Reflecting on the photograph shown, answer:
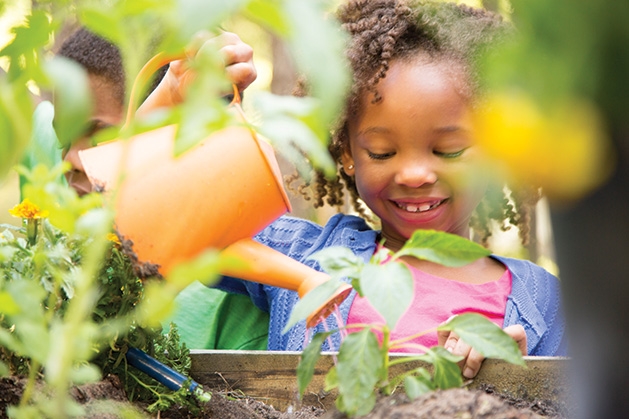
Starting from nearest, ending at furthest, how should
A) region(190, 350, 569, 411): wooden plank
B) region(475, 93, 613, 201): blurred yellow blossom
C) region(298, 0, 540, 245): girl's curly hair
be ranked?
region(475, 93, 613, 201): blurred yellow blossom → region(190, 350, 569, 411): wooden plank → region(298, 0, 540, 245): girl's curly hair

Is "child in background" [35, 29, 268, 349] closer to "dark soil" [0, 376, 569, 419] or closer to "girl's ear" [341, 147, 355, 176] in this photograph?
"dark soil" [0, 376, 569, 419]

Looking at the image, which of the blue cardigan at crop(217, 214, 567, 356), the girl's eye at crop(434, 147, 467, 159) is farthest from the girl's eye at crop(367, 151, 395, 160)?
the blue cardigan at crop(217, 214, 567, 356)

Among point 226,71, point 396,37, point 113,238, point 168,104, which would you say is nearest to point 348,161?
point 396,37

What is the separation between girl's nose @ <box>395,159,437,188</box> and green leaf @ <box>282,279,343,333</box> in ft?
3.02

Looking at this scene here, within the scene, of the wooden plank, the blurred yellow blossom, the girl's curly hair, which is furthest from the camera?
the girl's curly hair

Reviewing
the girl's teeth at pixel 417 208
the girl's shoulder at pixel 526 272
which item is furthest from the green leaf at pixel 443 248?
the girl's shoulder at pixel 526 272

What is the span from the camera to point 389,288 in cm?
61

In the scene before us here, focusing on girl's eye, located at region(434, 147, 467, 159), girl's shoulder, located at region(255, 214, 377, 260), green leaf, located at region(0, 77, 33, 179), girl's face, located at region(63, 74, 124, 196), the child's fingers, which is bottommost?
girl's shoulder, located at region(255, 214, 377, 260)

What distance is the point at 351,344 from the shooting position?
629 millimetres

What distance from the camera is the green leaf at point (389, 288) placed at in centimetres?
59

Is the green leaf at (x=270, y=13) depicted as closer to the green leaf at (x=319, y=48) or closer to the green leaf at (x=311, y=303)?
the green leaf at (x=319, y=48)

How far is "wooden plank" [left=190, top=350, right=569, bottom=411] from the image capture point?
1.04 meters

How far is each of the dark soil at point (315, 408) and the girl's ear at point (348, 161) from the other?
909 millimetres

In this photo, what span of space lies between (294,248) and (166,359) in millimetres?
732
